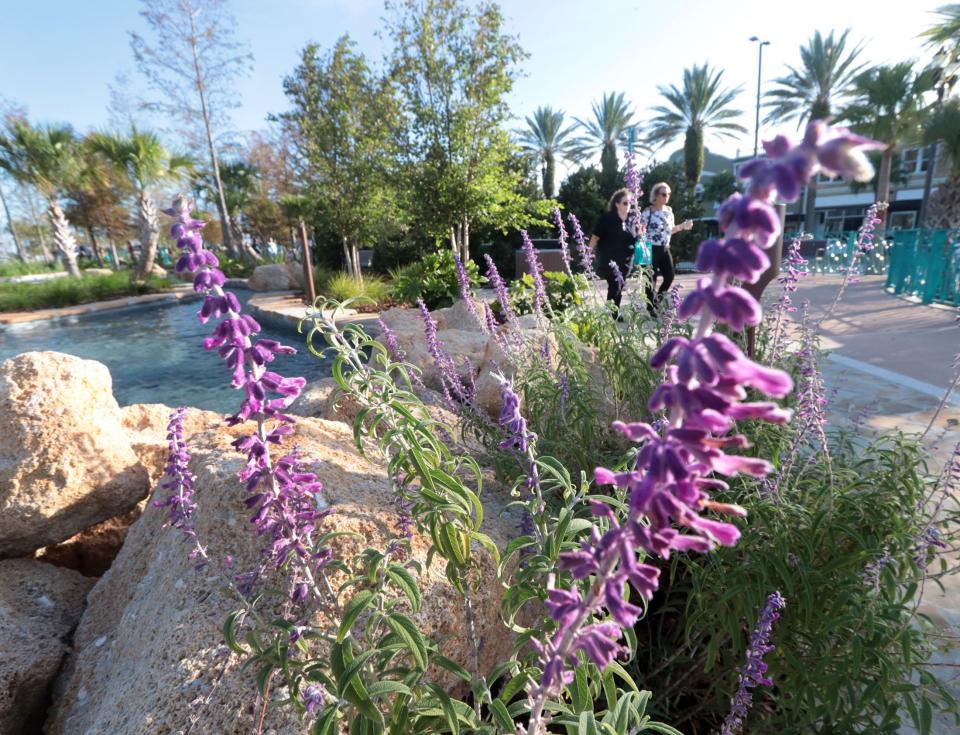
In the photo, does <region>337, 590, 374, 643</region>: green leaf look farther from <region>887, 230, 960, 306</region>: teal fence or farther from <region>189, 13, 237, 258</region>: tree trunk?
<region>189, 13, 237, 258</region>: tree trunk

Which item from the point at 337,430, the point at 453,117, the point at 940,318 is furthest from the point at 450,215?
the point at 337,430

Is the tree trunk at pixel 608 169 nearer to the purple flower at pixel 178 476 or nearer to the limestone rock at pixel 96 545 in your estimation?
the limestone rock at pixel 96 545

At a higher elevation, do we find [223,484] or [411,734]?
[223,484]

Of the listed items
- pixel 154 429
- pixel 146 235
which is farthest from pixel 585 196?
pixel 154 429

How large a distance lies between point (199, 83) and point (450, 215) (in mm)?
27796

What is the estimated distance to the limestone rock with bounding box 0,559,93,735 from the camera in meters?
2.37

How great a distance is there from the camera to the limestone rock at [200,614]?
1.83 m

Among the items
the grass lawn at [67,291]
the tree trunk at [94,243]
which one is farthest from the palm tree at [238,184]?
the grass lawn at [67,291]

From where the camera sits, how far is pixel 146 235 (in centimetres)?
2842

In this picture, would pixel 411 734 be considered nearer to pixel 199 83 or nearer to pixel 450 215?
pixel 450 215

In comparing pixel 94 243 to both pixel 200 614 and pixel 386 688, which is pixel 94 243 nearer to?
pixel 200 614

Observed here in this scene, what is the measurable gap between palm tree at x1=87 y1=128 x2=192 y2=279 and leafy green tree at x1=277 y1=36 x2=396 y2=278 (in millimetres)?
12380

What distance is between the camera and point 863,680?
1.82 meters

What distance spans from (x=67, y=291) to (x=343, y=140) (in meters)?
13.8
